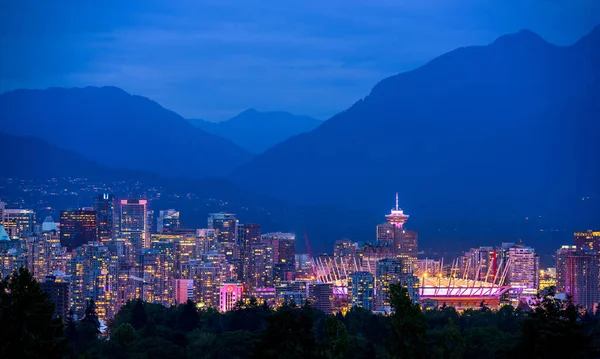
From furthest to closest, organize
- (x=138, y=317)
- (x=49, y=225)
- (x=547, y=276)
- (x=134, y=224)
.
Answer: (x=134, y=224) < (x=49, y=225) < (x=547, y=276) < (x=138, y=317)

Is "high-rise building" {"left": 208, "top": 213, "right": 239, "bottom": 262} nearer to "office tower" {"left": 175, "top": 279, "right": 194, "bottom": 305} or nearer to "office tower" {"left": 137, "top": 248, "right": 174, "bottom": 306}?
"office tower" {"left": 137, "top": 248, "right": 174, "bottom": 306}

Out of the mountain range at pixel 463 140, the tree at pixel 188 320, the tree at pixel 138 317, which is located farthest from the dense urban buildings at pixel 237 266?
the mountain range at pixel 463 140

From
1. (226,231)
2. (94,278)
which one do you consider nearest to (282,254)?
(226,231)

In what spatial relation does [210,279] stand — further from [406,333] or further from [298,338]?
[298,338]

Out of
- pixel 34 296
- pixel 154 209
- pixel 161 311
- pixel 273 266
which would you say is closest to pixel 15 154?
pixel 154 209

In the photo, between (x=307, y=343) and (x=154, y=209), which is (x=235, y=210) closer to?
(x=154, y=209)
